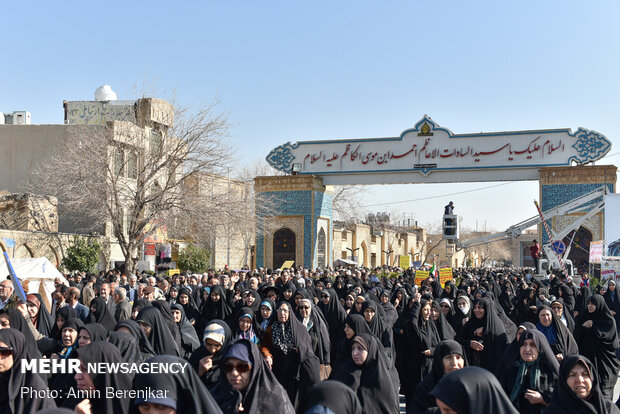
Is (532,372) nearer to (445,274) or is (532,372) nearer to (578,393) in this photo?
(578,393)

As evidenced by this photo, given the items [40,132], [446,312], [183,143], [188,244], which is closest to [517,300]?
[446,312]

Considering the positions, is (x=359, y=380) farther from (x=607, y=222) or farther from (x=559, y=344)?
(x=607, y=222)

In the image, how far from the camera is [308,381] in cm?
500

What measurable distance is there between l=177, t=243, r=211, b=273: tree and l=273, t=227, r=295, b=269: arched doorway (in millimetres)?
2685

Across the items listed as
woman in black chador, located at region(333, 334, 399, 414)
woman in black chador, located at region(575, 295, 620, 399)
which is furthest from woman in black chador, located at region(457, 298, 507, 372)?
woman in black chador, located at region(333, 334, 399, 414)

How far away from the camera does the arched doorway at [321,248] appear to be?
25703 mm

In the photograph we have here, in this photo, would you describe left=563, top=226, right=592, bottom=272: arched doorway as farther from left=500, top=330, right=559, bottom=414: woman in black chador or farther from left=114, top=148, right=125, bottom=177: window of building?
left=500, top=330, right=559, bottom=414: woman in black chador

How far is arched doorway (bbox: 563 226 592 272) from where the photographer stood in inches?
889

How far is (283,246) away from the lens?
25.8 metres

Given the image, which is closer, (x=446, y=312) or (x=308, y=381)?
(x=308, y=381)

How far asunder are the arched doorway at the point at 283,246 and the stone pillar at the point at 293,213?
0.16 metres

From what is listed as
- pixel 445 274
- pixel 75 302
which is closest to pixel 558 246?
pixel 445 274

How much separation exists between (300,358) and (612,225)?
15.0m

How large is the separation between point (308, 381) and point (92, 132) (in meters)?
19.1
